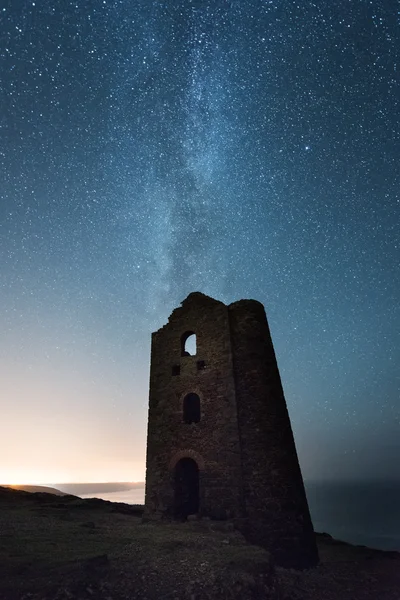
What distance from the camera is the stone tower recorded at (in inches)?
436

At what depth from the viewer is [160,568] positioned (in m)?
6.66

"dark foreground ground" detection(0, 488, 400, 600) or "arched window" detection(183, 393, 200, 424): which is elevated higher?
"arched window" detection(183, 393, 200, 424)

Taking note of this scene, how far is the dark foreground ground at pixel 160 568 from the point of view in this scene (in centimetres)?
572

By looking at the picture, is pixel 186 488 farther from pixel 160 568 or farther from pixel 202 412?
pixel 160 568

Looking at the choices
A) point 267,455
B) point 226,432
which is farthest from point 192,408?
point 267,455

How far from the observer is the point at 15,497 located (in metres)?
19.4

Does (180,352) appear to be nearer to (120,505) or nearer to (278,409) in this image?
(278,409)

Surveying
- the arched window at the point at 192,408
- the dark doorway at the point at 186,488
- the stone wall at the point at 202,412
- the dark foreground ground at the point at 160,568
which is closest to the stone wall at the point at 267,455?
the stone wall at the point at 202,412

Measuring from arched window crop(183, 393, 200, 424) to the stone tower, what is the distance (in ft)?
0.14

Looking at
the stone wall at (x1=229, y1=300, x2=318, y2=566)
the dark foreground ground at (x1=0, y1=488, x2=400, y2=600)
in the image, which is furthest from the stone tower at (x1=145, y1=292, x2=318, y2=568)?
the dark foreground ground at (x1=0, y1=488, x2=400, y2=600)

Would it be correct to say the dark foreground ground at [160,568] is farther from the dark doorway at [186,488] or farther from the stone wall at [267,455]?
the dark doorway at [186,488]

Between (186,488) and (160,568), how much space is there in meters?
7.00

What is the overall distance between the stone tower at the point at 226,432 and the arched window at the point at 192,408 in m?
0.04

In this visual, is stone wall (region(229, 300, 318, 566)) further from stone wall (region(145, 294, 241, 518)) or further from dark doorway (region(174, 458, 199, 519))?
dark doorway (region(174, 458, 199, 519))
